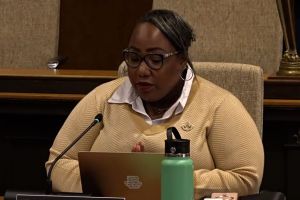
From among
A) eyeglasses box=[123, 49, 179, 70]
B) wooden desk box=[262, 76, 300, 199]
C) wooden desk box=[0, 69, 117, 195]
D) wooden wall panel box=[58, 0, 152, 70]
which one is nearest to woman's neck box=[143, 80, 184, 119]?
eyeglasses box=[123, 49, 179, 70]

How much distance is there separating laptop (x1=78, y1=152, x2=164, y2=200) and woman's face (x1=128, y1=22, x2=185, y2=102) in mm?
485

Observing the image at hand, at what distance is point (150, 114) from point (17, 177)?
0.79 m

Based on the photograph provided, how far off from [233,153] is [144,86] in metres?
0.32

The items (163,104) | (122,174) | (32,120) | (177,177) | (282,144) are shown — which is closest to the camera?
(177,177)

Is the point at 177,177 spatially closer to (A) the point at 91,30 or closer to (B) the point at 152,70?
(B) the point at 152,70

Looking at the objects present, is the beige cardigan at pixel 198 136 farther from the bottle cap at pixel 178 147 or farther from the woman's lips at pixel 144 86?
the bottle cap at pixel 178 147

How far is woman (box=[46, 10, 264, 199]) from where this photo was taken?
2342mm

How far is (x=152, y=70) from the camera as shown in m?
2.37

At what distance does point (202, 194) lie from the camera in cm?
223

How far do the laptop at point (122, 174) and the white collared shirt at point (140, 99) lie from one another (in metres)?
0.51

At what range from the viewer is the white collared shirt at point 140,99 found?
2424 millimetres

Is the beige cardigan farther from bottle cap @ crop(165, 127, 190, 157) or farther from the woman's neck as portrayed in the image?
bottle cap @ crop(165, 127, 190, 157)

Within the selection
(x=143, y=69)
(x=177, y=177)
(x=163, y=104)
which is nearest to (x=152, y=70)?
(x=143, y=69)

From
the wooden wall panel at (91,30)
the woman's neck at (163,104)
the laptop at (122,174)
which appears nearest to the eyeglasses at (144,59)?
the woman's neck at (163,104)
